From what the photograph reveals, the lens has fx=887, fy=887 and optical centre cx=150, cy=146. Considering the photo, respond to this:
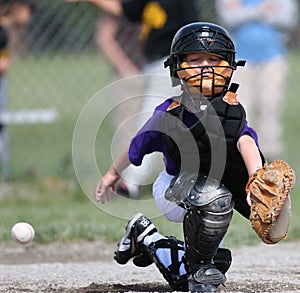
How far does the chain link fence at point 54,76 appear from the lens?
919cm

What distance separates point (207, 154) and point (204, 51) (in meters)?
0.48

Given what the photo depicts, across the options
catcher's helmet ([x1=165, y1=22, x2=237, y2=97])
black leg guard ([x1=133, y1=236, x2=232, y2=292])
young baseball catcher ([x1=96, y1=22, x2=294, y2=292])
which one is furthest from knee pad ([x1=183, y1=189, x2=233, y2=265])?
catcher's helmet ([x1=165, y1=22, x2=237, y2=97])

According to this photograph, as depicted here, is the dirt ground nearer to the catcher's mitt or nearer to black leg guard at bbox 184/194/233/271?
black leg guard at bbox 184/194/233/271

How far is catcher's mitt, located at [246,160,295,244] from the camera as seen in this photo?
3797 millimetres

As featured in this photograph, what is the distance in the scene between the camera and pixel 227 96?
13.6 feet

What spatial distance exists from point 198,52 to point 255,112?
5.61 m

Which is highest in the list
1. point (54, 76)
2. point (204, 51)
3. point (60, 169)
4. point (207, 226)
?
point (54, 76)

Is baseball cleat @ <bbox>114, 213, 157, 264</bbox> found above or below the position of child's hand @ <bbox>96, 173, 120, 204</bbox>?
below

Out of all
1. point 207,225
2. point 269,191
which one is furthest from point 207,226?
point 269,191

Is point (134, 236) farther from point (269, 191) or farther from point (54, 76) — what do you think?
point (54, 76)

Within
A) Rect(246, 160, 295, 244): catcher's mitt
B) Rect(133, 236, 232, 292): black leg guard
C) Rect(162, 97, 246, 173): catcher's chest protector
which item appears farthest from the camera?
Rect(133, 236, 232, 292): black leg guard

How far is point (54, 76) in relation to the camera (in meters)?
10.3

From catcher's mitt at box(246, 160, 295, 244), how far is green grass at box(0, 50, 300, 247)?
45.7 inches

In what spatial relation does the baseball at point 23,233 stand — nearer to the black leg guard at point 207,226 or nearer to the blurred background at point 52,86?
the black leg guard at point 207,226
